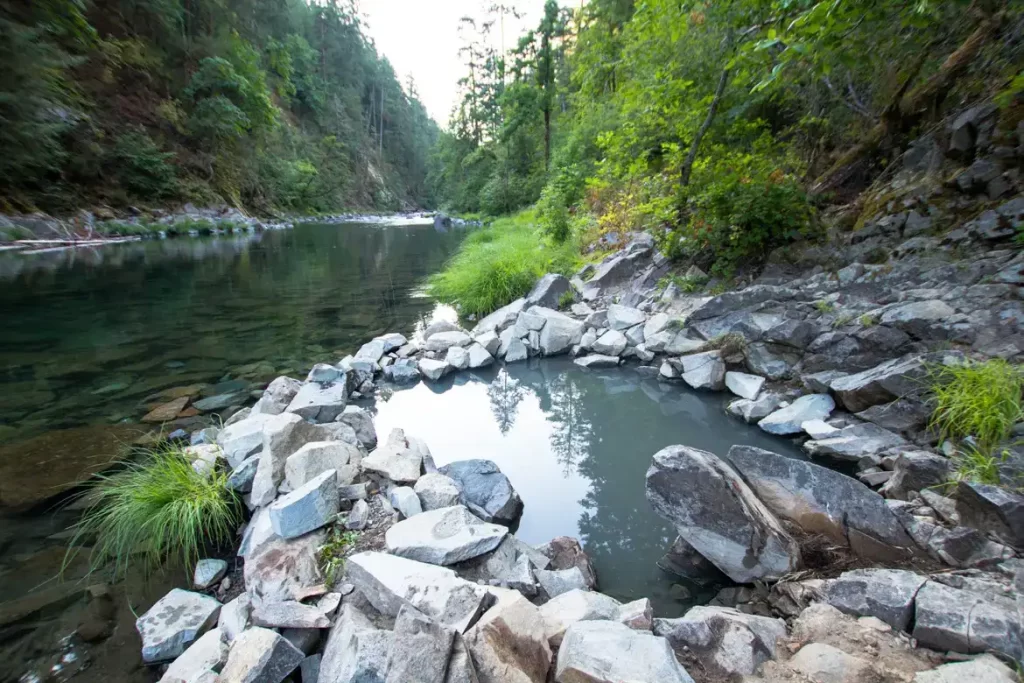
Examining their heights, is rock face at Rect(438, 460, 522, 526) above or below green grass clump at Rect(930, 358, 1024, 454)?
below

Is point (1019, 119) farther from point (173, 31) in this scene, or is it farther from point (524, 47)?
point (173, 31)

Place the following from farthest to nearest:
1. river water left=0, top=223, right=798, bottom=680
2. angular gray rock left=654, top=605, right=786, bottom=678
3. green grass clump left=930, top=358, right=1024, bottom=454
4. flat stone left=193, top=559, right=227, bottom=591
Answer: green grass clump left=930, top=358, right=1024, bottom=454
river water left=0, top=223, right=798, bottom=680
flat stone left=193, top=559, right=227, bottom=591
angular gray rock left=654, top=605, right=786, bottom=678

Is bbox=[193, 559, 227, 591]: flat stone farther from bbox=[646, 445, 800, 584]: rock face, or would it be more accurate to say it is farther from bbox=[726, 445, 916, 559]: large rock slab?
bbox=[726, 445, 916, 559]: large rock slab

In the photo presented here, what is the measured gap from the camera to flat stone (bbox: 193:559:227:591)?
270 centimetres

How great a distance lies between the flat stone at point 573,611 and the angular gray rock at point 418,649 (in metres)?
0.50

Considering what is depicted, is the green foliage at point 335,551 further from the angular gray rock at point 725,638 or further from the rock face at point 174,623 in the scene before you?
the angular gray rock at point 725,638

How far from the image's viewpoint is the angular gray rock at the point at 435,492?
3033mm

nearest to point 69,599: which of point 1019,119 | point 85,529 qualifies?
point 85,529

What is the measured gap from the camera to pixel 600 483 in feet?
13.1

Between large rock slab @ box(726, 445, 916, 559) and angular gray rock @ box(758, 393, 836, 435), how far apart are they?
1.77 meters

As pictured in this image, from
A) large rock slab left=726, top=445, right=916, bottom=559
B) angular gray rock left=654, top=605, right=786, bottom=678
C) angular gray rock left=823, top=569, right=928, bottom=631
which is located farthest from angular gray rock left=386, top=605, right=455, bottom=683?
large rock slab left=726, top=445, right=916, bottom=559

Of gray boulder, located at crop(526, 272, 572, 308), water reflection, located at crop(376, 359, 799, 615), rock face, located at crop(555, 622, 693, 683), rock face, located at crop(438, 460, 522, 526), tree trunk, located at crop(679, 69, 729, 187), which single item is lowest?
water reflection, located at crop(376, 359, 799, 615)

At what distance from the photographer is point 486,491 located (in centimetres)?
350

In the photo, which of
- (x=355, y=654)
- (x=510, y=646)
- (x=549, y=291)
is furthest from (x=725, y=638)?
(x=549, y=291)
